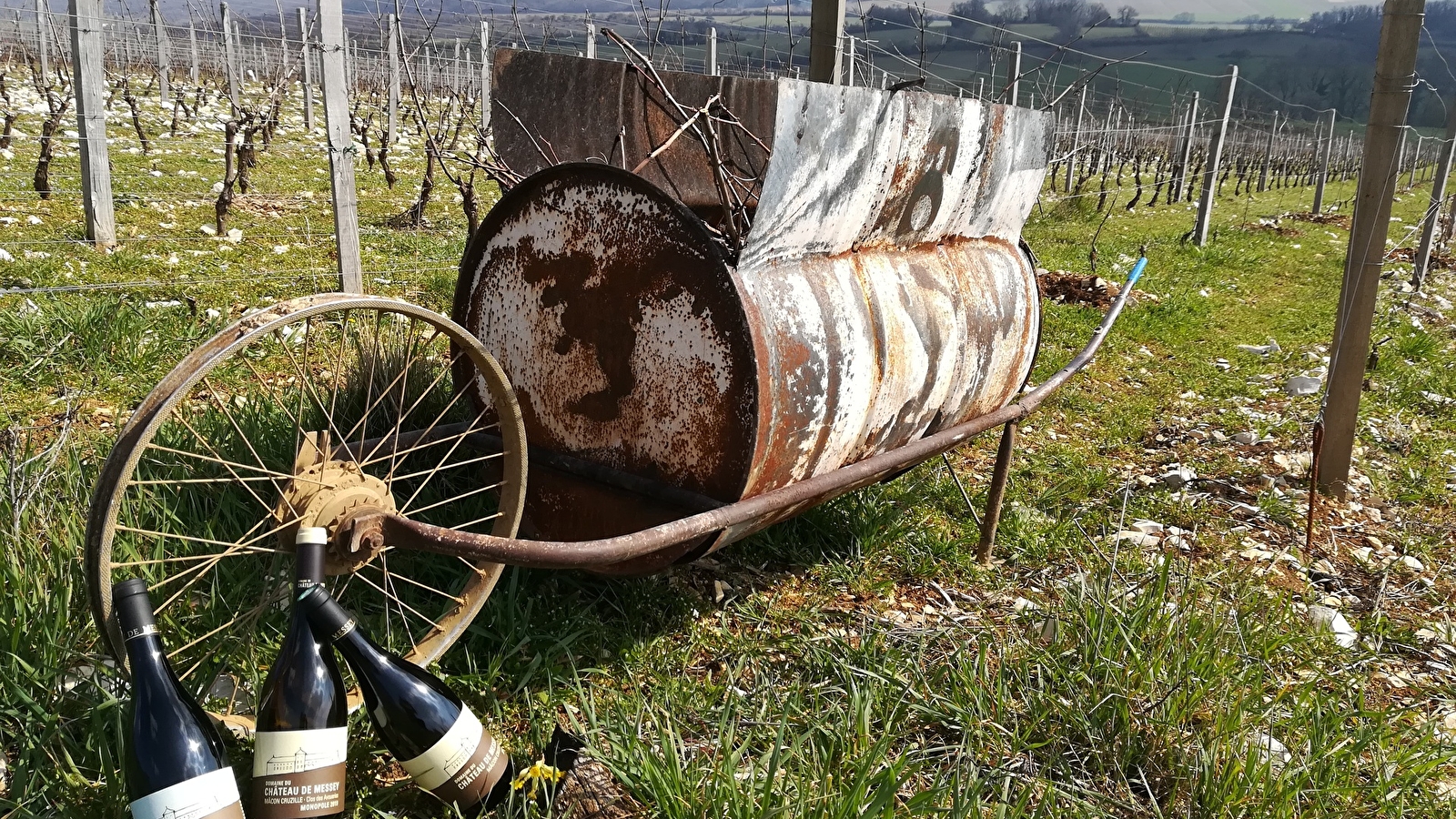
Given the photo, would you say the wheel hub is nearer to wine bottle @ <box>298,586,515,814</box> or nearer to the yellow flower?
wine bottle @ <box>298,586,515,814</box>

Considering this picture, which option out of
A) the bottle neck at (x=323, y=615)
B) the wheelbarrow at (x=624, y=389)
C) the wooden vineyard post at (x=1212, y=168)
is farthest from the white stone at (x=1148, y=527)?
the wooden vineyard post at (x=1212, y=168)

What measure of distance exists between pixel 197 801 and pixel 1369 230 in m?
4.30

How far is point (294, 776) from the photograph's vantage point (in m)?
1.74

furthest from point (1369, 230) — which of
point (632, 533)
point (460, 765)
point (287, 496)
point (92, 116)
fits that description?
point (92, 116)

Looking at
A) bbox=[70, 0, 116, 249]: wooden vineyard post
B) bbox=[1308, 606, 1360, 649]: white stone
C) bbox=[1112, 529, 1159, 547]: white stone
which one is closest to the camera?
bbox=[1308, 606, 1360, 649]: white stone

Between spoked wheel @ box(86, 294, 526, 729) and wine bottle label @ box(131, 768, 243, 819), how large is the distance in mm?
371

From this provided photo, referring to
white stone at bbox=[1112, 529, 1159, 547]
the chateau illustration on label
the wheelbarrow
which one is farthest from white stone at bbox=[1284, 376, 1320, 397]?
the chateau illustration on label

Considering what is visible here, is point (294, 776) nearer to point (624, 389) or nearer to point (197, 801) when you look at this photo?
point (197, 801)

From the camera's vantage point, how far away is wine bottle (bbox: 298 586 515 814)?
1919 mm

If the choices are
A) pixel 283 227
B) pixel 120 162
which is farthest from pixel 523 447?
pixel 120 162

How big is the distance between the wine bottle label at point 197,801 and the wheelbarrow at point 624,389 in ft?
1.22

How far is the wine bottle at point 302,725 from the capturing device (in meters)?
1.74

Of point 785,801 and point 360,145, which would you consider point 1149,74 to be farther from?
point 785,801

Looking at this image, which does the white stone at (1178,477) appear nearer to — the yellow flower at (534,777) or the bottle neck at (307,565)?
the yellow flower at (534,777)
